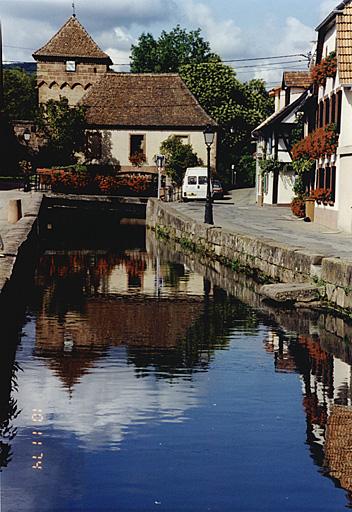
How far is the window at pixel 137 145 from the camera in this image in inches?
2398

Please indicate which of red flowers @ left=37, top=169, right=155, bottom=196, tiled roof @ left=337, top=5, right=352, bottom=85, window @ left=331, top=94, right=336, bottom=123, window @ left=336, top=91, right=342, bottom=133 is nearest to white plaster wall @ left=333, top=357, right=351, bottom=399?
tiled roof @ left=337, top=5, right=352, bottom=85

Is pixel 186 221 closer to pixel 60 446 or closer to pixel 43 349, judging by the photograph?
pixel 43 349

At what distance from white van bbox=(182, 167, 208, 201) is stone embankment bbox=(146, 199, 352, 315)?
19923 mm

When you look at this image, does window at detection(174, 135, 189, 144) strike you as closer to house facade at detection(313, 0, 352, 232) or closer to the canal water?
house facade at detection(313, 0, 352, 232)

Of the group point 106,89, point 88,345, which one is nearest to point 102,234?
point 106,89

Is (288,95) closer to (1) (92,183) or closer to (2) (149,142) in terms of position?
(1) (92,183)

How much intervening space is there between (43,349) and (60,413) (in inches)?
150

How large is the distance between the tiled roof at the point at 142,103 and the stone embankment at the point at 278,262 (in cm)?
2709

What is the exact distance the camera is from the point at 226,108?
71.2m

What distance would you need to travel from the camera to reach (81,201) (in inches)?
1987

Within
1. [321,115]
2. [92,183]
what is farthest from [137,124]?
[321,115]

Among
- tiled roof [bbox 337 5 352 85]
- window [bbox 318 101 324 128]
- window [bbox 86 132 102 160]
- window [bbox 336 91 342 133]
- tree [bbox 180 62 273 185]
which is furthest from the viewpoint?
tree [bbox 180 62 273 185]

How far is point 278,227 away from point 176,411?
76.8 ft

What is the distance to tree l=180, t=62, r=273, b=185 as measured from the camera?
234 ft
